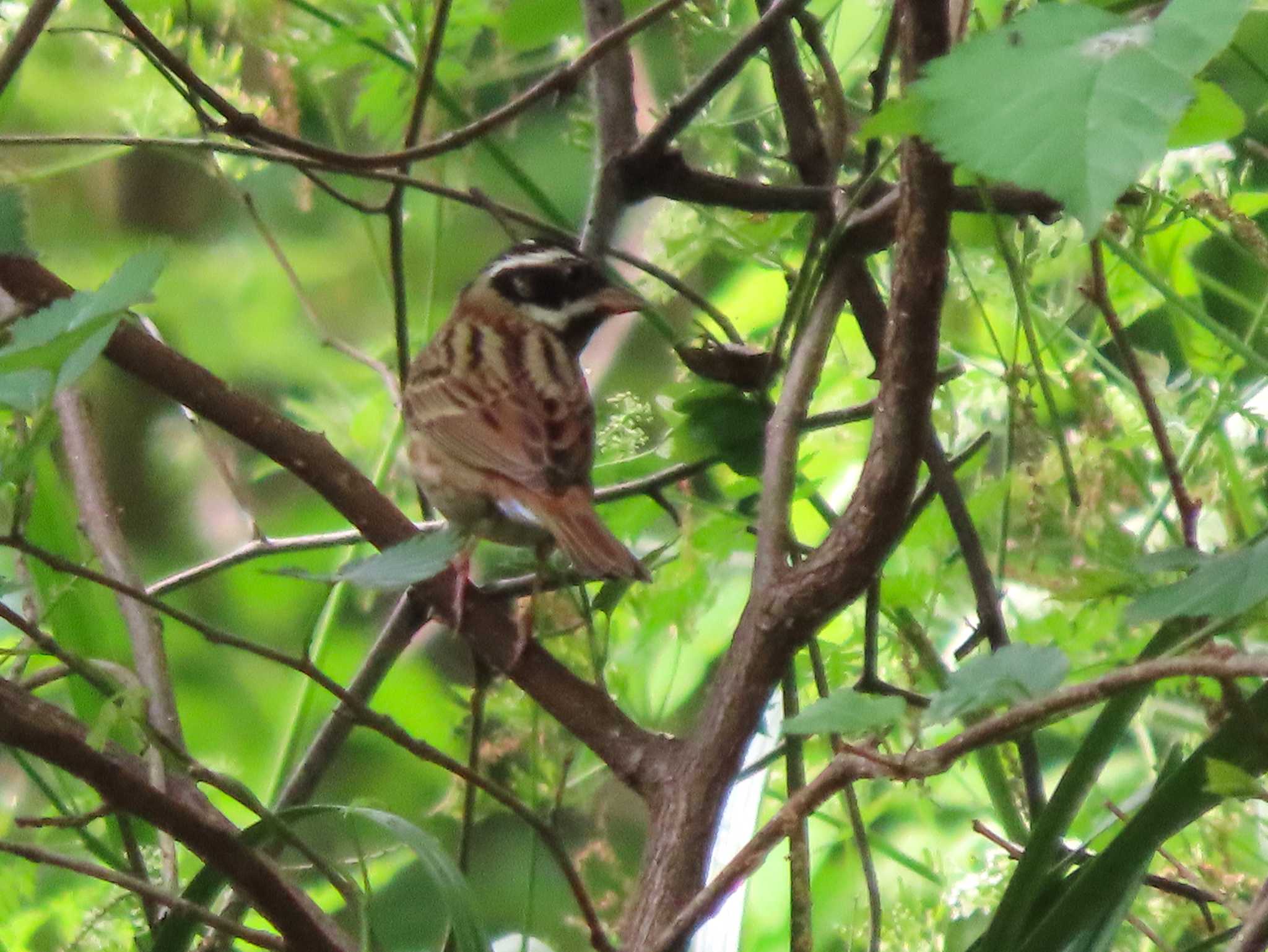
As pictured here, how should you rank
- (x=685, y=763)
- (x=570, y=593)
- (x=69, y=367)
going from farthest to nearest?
(x=570, y=593)
(x=685, y=763)
(x=69, y=367)

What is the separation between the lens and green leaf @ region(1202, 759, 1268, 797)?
630 millimetres

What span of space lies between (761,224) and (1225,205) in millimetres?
427

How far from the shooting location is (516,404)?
1.75 meters

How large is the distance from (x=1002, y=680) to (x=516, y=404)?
3.96ft

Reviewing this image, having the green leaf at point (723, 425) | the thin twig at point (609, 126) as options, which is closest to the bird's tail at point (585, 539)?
the green leaf at point (723, 425)

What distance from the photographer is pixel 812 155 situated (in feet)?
4.09

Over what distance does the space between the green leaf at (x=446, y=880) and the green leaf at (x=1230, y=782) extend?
39 cm

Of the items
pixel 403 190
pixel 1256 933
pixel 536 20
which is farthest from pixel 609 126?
pixel 1256 933

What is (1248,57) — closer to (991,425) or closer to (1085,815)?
(991,425)

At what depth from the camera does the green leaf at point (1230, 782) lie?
63 cm

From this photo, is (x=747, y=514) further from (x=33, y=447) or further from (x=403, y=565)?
(x=33, y=447)

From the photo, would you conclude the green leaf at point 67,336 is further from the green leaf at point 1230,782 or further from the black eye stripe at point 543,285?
the black eye stripe at point 543,285

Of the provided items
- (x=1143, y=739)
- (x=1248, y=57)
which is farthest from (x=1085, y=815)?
(x=1248, y=57)

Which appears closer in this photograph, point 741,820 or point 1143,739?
point 741,820
